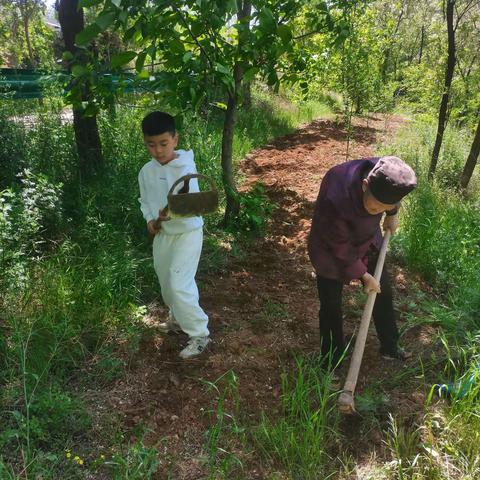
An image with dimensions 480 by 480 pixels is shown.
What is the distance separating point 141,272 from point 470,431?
2211mm

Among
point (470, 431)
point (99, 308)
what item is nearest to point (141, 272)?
point (99, 308)

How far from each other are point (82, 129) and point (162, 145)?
211cm

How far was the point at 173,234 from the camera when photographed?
2.36 m

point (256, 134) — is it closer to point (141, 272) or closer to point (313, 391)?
point (141, 272)

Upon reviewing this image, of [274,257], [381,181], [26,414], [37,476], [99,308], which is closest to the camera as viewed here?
[37,476]

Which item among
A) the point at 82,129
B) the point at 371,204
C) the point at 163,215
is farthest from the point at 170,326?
the point at 82,129

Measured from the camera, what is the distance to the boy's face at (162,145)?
2.21 meters

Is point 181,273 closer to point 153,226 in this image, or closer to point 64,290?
point 153,226

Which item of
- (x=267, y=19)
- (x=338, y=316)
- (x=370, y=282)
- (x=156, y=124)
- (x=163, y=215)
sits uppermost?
(x=267, y=19)

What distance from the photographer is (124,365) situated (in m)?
2.35

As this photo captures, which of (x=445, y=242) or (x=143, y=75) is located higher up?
(x=143, y=75)

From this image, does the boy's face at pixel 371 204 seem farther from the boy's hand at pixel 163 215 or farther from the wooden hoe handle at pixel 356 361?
the boy's hand at pixel 163 215

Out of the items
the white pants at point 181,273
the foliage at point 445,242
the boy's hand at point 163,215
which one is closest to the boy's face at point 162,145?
the boy's hand at point 163,215

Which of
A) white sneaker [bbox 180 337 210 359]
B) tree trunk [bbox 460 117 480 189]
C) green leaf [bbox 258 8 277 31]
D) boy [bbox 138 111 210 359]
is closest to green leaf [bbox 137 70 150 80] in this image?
boy [bbox 138 111 210 359]
